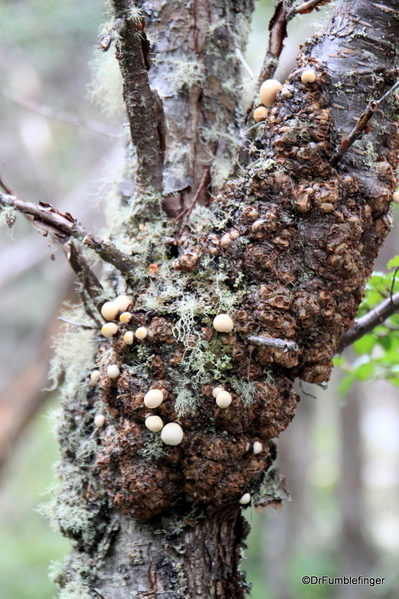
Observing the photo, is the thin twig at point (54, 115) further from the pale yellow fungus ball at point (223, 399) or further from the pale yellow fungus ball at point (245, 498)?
the pale yellow fungus ball at point (245, 498)

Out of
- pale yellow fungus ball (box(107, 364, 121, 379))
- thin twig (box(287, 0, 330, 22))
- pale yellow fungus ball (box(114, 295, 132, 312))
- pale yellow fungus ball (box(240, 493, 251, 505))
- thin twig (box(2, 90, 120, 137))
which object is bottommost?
pale yellow fungus ball (box(240, 493, 251, 505))

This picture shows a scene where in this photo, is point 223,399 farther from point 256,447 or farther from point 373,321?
point 373,321

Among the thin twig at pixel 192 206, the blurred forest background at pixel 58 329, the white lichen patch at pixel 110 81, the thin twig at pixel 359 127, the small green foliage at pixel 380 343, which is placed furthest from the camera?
the blurred forest background at pixel 58 329

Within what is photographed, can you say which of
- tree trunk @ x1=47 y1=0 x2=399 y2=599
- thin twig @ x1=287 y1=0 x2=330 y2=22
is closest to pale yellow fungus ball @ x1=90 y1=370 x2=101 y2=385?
tree trunk @ x1=47 y1=0 x2=399 y2=599

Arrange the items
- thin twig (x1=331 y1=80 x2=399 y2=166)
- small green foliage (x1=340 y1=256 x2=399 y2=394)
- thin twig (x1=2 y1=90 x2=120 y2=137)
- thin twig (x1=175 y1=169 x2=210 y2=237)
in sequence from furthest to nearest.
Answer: thin twig (x1=2 y1=90 x2=120 y2=137), small green foliage (x1=340 y1=256 x2=399 y2=394), thin twig (x1=175 y1=169 x2=210 y2=237), thin twig (x1=331 y1=80 x2=399 y2=166)

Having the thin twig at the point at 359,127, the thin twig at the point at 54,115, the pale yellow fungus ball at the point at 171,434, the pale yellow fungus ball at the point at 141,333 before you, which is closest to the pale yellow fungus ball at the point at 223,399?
the pale yellow fungus ball at the point at 171,434

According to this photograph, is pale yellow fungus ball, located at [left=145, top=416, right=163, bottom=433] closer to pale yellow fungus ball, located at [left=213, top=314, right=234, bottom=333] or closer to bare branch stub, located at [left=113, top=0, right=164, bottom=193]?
pale yellow fungus ball, located at [left=213, top=314, right=234, bottom=333]

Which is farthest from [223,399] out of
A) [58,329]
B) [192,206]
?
[58,329]

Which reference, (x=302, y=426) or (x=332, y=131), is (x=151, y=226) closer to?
(x=332, y=131)
